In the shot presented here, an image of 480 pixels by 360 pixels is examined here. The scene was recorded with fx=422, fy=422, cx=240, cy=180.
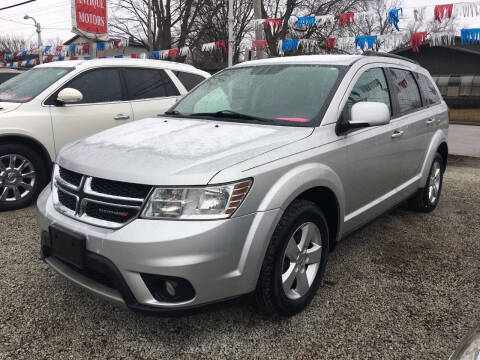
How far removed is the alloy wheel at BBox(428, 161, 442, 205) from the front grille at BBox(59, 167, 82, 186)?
11.9ft

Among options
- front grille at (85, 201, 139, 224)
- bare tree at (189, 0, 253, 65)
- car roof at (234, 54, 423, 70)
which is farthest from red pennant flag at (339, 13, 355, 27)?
bare tree at (189, 0, 253, 65)

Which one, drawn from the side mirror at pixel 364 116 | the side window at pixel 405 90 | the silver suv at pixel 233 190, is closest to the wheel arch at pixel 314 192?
the silver suv at pixel 233 190

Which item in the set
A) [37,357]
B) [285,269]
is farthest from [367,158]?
[37,357]

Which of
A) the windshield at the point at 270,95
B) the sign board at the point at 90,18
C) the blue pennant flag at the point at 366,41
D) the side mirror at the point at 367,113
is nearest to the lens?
the side mirror at the point at 367,113

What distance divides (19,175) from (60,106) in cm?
88

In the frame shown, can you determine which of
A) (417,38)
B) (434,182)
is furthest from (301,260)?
(417,38)

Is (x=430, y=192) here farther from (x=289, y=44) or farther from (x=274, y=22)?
(x=289, y=44)

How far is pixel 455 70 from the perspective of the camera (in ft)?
89.8

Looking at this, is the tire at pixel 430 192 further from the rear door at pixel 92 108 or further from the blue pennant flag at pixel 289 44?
the blue pennant flag at pixel 289 44

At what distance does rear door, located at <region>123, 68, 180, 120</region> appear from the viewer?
5.34m

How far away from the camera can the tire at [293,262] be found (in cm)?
233

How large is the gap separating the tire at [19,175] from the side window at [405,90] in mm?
3763

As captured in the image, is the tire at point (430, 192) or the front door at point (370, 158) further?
the tire at point (430, 192)

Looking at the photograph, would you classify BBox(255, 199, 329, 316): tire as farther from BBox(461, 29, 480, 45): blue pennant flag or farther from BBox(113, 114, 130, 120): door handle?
BBox(461, 29, 480, 45): blue pennant flag
